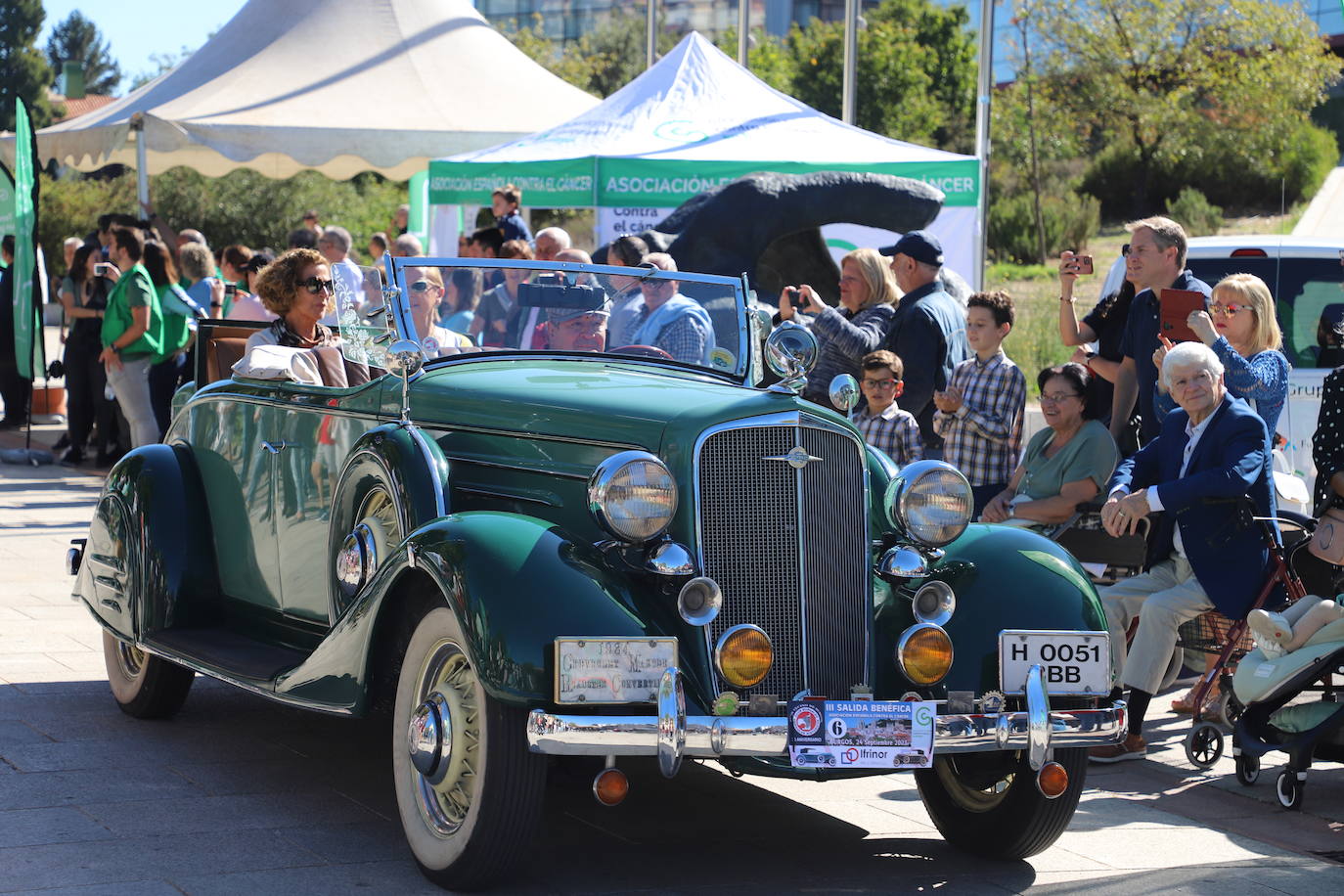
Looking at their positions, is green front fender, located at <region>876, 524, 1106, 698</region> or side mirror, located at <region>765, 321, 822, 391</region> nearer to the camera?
green front fender, located at <region>876, 524, 1106, 698</region>

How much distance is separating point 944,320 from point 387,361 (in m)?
3.83

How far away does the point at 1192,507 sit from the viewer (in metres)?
6.03

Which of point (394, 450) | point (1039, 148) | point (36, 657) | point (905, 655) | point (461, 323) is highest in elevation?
point (1039, 148)

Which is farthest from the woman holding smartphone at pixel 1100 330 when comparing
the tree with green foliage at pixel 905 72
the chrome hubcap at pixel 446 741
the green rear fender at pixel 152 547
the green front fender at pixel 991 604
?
the tree with green foliage at pixel 905 72

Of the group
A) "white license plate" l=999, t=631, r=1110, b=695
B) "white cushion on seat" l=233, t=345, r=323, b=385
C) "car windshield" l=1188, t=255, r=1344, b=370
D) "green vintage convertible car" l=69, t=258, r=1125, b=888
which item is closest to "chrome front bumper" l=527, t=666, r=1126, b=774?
"green vintage convertible car" l=69, t=258, r=1125, b=888

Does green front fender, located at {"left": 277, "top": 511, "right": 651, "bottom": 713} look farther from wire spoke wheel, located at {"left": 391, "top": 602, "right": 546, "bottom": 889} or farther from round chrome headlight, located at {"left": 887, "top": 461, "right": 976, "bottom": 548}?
round chrome headlight, located at {"left": 887, "top": 461, "right": 976, "bottom": 548}

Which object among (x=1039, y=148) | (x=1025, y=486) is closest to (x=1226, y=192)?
(x=1039, y=148)

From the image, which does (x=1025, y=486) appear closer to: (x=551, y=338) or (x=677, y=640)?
(x=551, y=338)

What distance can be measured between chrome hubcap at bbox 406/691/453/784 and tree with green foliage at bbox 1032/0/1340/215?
3312 centimetres

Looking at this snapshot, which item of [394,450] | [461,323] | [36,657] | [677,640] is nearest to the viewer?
[677,640]

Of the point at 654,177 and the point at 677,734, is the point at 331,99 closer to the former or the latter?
the point at 654,177

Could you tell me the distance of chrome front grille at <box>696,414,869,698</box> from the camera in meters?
4.46

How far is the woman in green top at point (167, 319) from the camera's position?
1262 centimetres

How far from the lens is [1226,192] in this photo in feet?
116
